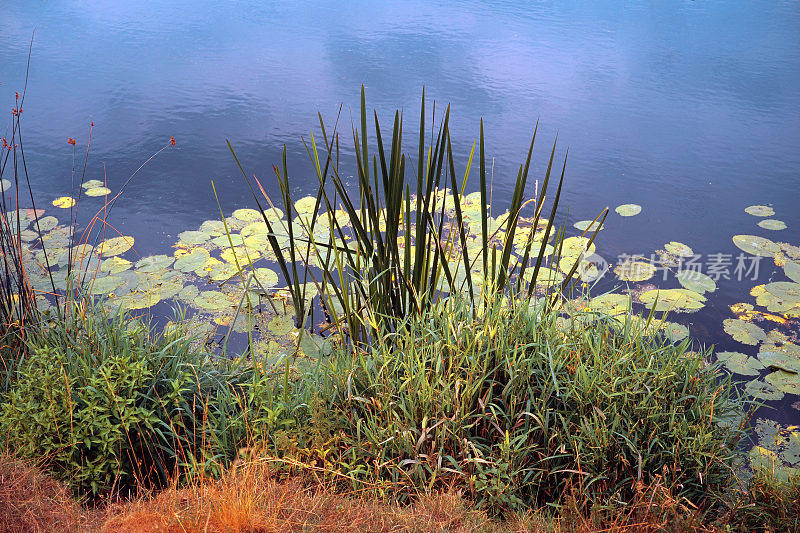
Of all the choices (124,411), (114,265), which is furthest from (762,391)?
(114,265)

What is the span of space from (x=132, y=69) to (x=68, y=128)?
4.39 ft

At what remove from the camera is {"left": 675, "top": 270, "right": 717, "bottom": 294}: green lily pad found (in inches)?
104

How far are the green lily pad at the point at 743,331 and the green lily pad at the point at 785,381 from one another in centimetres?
18

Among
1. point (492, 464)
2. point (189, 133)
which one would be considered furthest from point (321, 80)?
point (492, 464)

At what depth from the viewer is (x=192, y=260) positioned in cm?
279

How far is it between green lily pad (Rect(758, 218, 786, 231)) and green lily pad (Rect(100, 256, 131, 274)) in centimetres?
307

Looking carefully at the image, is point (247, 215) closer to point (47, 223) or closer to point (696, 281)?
point (47, 223)

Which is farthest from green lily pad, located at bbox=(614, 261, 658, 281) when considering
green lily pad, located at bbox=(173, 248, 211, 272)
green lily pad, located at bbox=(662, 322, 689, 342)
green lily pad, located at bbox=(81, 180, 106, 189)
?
green lily pad, located at bbox=(81, 180, 106, 189)

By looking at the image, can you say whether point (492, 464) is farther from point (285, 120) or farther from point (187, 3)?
point (187, 3)

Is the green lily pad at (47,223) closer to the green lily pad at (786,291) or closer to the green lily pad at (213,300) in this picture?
the green lily pad at (213,300)

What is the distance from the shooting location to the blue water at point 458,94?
3.41 meters

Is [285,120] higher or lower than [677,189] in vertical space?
higher

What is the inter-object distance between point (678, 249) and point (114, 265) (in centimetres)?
259

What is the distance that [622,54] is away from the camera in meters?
5.70
